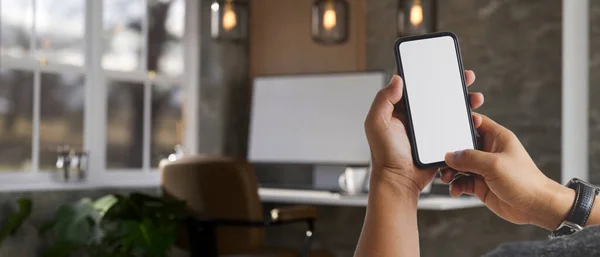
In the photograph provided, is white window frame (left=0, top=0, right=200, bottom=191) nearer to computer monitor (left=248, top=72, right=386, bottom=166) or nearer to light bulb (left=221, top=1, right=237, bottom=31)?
computer monitor (left=248, top=72, right=386, bottom=166)

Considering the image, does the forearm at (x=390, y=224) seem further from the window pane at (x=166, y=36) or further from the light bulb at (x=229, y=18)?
the window pane at (x=166, y=36)

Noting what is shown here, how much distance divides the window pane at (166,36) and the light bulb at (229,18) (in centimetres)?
52

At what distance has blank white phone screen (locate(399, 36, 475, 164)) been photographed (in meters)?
0.87

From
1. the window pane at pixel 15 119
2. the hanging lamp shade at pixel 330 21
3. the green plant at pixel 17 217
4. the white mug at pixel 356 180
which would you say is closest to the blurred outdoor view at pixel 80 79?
the window pane at pixel 15 119

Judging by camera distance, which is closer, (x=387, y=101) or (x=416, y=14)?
(x=387, y=101)

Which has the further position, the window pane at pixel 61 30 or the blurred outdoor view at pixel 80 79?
the window pane at pixel 61 30

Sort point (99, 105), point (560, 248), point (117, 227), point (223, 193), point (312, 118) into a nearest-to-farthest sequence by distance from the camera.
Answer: point (560, 248) → point (223, 193) → point (117, 227) → point (99, 105) → point (312, 118)

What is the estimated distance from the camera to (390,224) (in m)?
0.77

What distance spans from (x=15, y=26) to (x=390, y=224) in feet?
→ 12.0

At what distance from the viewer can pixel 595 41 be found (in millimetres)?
4215

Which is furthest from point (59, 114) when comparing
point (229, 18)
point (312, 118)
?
point (312, 118)

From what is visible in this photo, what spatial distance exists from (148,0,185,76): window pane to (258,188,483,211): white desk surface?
1.00m

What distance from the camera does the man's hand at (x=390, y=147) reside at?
801 mm

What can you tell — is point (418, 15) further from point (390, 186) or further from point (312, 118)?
point (390, 186)
